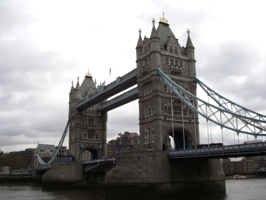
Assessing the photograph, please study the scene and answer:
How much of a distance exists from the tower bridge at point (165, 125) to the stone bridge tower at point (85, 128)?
30.5 ft

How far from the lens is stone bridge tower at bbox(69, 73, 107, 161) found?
2881 inches

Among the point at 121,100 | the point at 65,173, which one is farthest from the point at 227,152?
the point at 65,173

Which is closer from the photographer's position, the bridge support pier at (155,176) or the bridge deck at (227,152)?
the bridge deck at (227,152)

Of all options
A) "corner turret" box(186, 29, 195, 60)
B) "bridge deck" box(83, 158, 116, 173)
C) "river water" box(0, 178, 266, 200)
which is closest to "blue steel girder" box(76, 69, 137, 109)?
"corner turret" box(186, 29, 195, 60)

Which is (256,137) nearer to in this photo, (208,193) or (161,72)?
(208,193)

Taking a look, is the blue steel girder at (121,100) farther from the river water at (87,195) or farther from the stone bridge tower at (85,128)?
the river water at (87,195)

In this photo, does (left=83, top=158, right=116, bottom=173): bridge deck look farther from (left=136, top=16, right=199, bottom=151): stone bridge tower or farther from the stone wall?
(left=136, top=16, right=199, bottom=151): stone bridge tower

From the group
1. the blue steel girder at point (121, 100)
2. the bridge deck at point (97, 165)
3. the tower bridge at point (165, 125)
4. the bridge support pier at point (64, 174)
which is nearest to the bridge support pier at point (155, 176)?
the tower bridge at point (165, 125)

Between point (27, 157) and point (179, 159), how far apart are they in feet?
480

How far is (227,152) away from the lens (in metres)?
32.9

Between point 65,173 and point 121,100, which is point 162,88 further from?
point 65,173

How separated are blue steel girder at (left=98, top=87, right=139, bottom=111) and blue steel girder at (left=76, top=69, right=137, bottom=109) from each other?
3.88 ft

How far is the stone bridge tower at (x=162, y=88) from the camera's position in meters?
45.2

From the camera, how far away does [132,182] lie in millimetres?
38062
